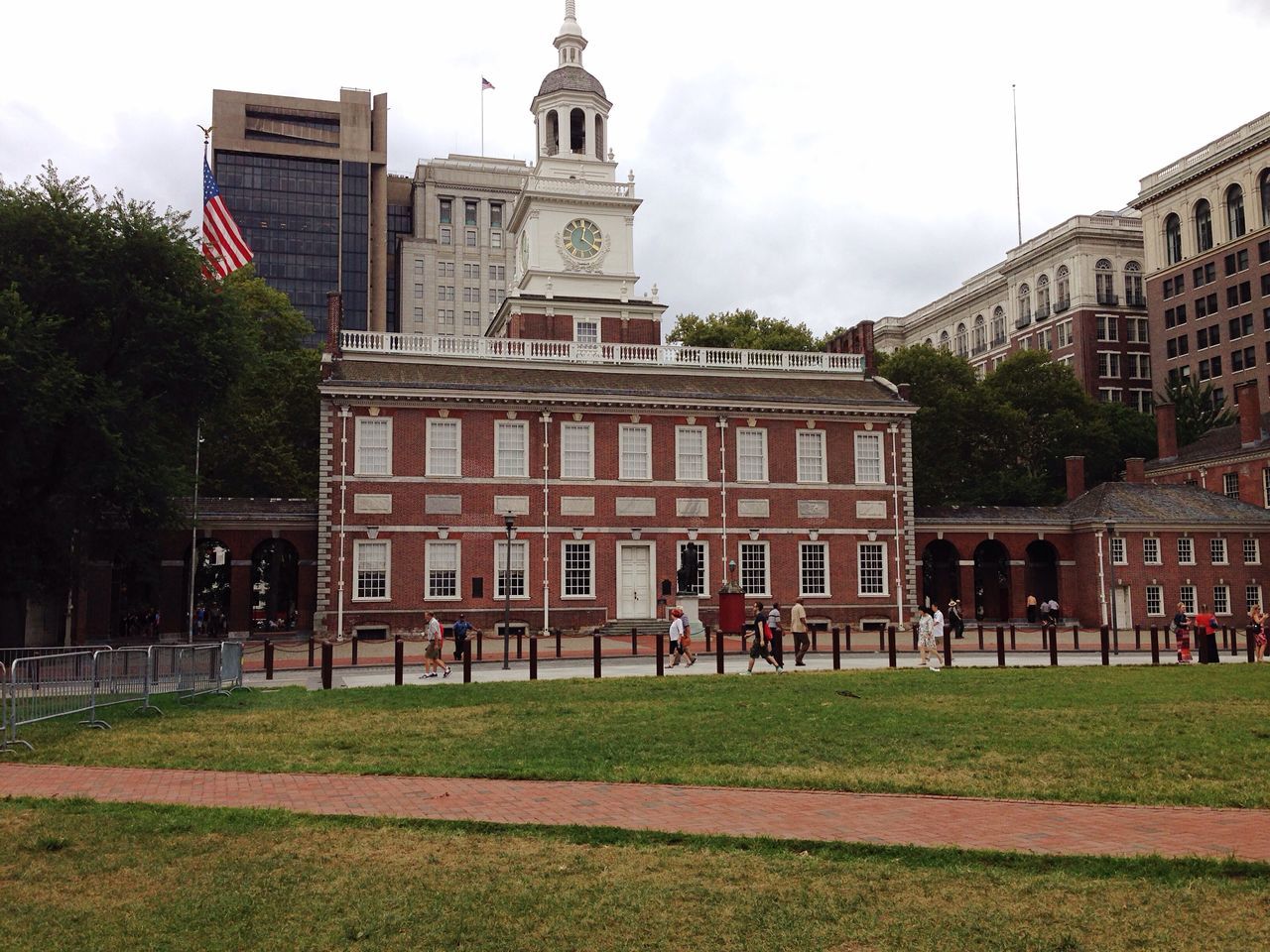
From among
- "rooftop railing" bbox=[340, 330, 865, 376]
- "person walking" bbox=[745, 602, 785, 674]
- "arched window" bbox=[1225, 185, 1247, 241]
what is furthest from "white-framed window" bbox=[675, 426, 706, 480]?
"arched window" bbox=[1225, 185, 1247, 241]

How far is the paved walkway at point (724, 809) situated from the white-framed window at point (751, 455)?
1249 inches

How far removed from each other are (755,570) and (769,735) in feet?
92.5

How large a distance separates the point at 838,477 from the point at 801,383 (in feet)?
15.2

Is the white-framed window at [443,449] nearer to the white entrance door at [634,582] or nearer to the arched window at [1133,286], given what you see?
the white entrance door at [634,582]

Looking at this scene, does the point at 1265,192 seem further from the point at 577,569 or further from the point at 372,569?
the point at 372,569

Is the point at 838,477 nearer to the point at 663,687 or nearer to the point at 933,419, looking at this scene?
the point at 933,419

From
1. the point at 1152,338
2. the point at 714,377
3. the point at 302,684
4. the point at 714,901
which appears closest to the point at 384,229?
the point at 1152,338

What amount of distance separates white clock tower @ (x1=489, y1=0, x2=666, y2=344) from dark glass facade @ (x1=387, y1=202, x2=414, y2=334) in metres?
95.3

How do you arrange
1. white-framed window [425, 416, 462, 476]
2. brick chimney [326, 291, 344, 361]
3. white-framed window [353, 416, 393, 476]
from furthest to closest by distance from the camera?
brick chimney [326, 291, 344, 361] < white-framed window [425, 416, 462, 476] < white-framed window [353, 416, 393, 476]

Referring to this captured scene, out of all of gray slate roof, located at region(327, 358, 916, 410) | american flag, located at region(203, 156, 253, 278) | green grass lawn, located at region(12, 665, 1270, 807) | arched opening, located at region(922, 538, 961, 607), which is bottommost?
green grass lawn, located at region(12, 665, 1270, 807)

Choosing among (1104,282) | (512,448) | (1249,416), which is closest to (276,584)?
(512,448)

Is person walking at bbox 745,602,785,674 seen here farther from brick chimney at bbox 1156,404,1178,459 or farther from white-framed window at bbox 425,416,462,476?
brick chimney at bbox 1156,404,1178,459

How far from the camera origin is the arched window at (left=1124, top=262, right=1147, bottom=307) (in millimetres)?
97125

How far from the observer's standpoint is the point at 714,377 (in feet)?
148
